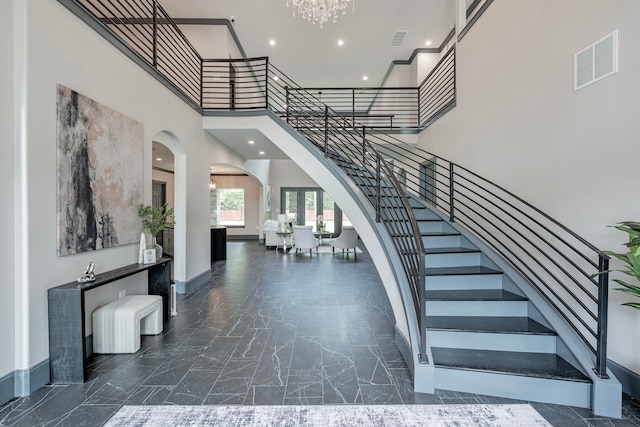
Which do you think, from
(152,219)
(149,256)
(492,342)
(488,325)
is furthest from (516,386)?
(152,219)

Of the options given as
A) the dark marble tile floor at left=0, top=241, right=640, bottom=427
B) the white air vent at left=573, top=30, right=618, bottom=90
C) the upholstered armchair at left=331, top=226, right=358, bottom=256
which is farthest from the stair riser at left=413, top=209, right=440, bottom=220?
the upholstered armchair at left=331, top=226, right=358, bottom=256

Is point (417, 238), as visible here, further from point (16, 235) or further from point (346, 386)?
point (16, 235)

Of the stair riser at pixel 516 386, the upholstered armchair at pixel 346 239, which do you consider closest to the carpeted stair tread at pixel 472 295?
the stair riser at pixel 516 386

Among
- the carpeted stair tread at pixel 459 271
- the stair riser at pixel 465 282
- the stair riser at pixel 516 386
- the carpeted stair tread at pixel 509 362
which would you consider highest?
the carpeted stair tread at pixel 459 271

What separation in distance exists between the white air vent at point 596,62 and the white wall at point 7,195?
4.62 meters

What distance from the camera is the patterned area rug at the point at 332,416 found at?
6.27ft

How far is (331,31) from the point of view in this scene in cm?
636

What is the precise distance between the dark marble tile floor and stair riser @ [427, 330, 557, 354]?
1.30ft

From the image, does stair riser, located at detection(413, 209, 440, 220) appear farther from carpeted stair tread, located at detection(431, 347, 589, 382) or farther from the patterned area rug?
the patterned area rug

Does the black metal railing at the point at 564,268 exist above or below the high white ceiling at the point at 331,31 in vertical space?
below

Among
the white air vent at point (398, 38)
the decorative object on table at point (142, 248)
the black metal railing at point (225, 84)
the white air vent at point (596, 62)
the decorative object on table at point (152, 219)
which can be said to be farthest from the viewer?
the white air vent at point (398, 38)

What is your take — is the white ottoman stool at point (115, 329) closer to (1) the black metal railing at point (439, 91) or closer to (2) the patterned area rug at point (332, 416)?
(2) the patterned area rug at point (332, 416)

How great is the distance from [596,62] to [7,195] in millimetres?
4786

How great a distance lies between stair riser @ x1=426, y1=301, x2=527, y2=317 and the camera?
2.72m
